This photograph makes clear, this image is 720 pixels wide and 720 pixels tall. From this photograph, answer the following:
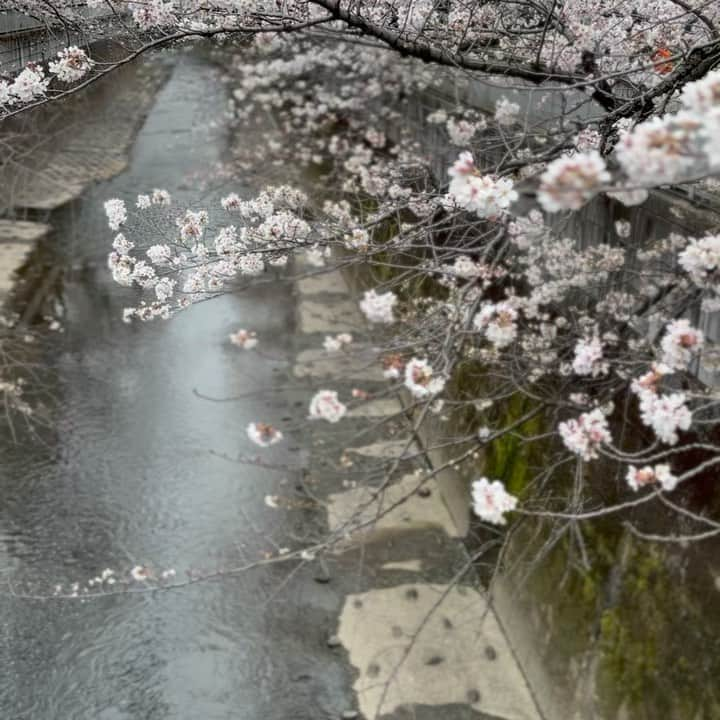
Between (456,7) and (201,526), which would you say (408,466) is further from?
(456,7)

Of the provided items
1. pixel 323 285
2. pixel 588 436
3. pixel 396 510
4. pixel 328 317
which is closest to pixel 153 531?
pixel 396 510

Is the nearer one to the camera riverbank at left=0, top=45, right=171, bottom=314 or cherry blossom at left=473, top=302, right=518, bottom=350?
cherry blossom at left=473, top=302, right=518, bottom=350

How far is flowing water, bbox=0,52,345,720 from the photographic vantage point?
6.09 m

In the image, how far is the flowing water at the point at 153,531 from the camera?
20.0 ft

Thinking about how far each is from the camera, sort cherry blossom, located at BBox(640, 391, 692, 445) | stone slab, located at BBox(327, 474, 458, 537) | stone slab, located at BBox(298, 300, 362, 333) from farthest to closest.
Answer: stone slab, located at BBox(298, 300, 362, 333) → stone slab, located at BBox(327, 474, 458, 537) → cherry blossom, located at BBox(640, 391, 692, 445)

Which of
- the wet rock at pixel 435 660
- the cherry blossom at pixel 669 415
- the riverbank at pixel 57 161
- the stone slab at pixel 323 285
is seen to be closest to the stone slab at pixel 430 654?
the wet rock at pixel 435 660

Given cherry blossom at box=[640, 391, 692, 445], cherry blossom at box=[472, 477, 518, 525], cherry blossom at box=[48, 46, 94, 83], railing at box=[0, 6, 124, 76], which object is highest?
cherry blossom at box=[48, 46, 94, 83]

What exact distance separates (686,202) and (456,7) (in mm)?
1786

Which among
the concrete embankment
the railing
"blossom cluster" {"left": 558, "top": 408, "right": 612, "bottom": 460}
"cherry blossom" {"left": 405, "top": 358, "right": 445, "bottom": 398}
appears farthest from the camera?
the concrete embankment

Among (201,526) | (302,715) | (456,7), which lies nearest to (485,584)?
(302,715)

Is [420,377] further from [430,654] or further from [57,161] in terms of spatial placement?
[57,161]

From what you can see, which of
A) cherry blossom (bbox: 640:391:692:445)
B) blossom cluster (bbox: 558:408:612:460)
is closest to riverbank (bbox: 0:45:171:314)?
blossom cluster (bbox: 558:408:612:460)

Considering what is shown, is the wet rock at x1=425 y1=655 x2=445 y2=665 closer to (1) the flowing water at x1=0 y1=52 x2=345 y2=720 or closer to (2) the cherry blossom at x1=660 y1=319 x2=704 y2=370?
(1) the flowing water at x1=0 y1=52 x2=345 y2=720

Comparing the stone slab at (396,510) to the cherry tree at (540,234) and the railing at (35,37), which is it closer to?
the cherry tree at (540,234)
